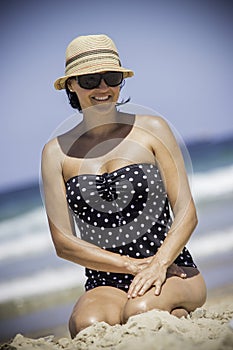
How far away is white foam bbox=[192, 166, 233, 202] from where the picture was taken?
20.0ft

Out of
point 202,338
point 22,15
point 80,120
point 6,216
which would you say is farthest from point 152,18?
point 6,216

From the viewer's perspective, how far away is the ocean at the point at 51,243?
4031mm

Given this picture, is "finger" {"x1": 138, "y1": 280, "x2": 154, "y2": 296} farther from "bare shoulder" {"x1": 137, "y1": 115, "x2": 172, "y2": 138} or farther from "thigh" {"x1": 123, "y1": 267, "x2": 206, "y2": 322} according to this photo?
"bare shoulder" {"x1": 137, "y1": 115, "x2": 172, "y2": 138}

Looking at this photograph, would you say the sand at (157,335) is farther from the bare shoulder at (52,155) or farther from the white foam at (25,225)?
the white foam at (25,225)

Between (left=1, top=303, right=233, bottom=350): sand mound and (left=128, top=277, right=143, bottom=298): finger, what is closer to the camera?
(left=1, top=303, right=233, bottom=350): sand mound

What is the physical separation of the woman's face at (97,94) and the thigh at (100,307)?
594mm

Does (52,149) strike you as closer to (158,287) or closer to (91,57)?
(91,57)

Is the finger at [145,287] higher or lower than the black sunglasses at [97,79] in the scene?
lower

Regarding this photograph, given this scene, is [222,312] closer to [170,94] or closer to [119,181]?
[119,181]

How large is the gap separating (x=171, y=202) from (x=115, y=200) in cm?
19

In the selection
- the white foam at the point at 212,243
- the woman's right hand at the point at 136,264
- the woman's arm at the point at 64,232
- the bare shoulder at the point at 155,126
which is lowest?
the white foam at the point at 212,243

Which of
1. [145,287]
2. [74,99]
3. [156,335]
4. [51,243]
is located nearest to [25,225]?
[51,243]

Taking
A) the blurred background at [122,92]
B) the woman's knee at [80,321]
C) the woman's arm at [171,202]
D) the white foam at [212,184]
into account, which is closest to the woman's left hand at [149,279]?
the woman's arm at [171,202]

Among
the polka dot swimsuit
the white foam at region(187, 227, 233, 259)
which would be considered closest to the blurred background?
the white foam at region(187, 227, 233, 259)
